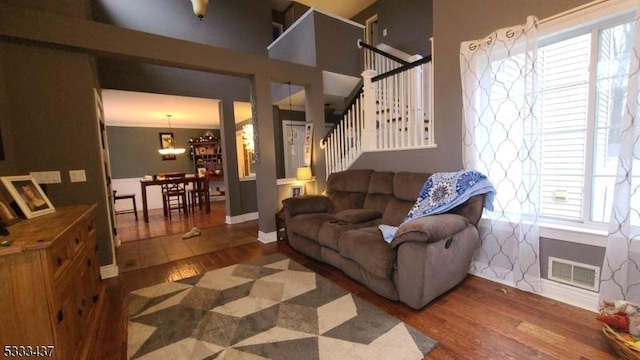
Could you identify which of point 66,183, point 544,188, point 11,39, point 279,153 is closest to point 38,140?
point 66,183

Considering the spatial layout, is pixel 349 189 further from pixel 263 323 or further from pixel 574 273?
pixel 574 273

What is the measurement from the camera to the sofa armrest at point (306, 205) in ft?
10.4

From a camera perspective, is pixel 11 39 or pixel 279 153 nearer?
pixel 11 39

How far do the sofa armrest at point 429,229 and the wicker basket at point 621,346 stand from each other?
875 mm

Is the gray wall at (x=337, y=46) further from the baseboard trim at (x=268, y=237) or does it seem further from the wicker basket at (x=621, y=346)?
the wicker basket at (x=621, y=346)

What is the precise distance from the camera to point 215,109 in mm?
5457

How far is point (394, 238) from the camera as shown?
1882 mm

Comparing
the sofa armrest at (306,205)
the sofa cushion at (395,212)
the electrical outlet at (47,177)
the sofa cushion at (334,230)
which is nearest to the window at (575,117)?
the sofa cushion at (395,212)

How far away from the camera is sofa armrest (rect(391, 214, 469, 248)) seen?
5.64 ft

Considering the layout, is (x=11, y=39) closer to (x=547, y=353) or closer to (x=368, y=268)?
(x=368, y=268)

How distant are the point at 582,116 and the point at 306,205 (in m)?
2.55

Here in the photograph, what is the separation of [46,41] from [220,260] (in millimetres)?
2580

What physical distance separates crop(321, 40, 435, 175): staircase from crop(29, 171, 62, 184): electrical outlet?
3.03m

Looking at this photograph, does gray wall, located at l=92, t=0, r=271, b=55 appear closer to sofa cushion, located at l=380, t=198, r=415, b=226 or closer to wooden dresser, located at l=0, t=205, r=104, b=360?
wooden dresser, located at l=0, t=205, r=104, b=360
